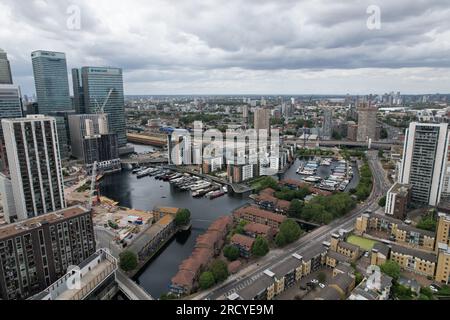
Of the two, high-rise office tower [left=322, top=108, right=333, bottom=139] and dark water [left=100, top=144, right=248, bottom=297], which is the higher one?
high-rise office tower [left=322, top=108, right=333, bottom=139]

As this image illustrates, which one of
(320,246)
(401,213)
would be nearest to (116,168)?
(320,246)

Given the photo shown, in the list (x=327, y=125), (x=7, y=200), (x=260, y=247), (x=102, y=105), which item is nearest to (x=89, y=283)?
(x=260, y=247)

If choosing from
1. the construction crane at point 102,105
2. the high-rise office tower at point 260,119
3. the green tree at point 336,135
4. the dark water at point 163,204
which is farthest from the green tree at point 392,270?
the green tree at point 336,135

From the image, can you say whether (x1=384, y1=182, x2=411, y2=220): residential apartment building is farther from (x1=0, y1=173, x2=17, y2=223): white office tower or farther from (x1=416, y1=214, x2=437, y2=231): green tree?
(x1=0, y1=173, x2=17, y2=223): white office tower

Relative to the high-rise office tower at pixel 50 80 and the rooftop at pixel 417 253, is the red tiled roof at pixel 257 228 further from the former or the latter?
the high-rise office tower at pixel 50 80

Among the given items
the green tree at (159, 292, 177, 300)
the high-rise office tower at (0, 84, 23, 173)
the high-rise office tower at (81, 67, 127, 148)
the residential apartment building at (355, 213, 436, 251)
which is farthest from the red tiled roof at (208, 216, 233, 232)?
the high-rise office tower at (81, 67, 127, 148)

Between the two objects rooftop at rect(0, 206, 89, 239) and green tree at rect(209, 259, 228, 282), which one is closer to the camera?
rooftop at rect(0, 206, 89, 239)

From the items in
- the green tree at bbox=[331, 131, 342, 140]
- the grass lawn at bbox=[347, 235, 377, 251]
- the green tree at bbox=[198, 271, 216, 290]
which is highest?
the green tree at bbox=[331, 131, 342, 140]
